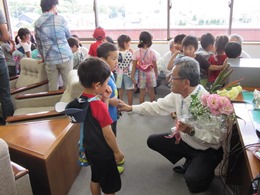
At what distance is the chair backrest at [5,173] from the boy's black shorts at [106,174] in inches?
17.1

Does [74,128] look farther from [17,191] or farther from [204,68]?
[204,68]

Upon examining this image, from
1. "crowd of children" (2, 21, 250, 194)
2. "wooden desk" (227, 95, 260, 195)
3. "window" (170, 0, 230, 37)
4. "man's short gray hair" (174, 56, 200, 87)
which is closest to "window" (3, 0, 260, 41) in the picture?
"window" (170, 0, 230, 37)

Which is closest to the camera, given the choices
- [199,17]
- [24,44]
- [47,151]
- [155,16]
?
[47,151]

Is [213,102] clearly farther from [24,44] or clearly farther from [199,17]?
[199,17]

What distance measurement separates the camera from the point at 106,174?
4.78 ft

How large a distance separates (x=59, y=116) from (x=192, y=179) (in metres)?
1.20

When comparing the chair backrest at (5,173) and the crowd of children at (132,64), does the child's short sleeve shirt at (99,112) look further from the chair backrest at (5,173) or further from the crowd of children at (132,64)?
the chair backrest at (5,173)

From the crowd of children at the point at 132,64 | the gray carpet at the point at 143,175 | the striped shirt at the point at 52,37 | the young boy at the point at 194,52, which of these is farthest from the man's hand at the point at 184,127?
the striped shirt at the point at 52,37

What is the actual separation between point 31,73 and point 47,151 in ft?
6.33

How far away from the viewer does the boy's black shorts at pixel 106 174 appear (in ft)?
4.72

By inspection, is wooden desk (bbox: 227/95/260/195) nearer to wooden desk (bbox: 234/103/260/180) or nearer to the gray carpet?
wooden desk (bbox: 234/103/260/180)

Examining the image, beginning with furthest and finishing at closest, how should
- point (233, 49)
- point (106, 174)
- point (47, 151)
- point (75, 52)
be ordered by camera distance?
point (75, 52)
point (233, 49)
point (47, 151)
point (106, 174)

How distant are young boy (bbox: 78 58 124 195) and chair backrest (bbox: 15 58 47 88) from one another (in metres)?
1.87

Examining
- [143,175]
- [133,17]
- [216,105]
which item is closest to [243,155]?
[216,105]
